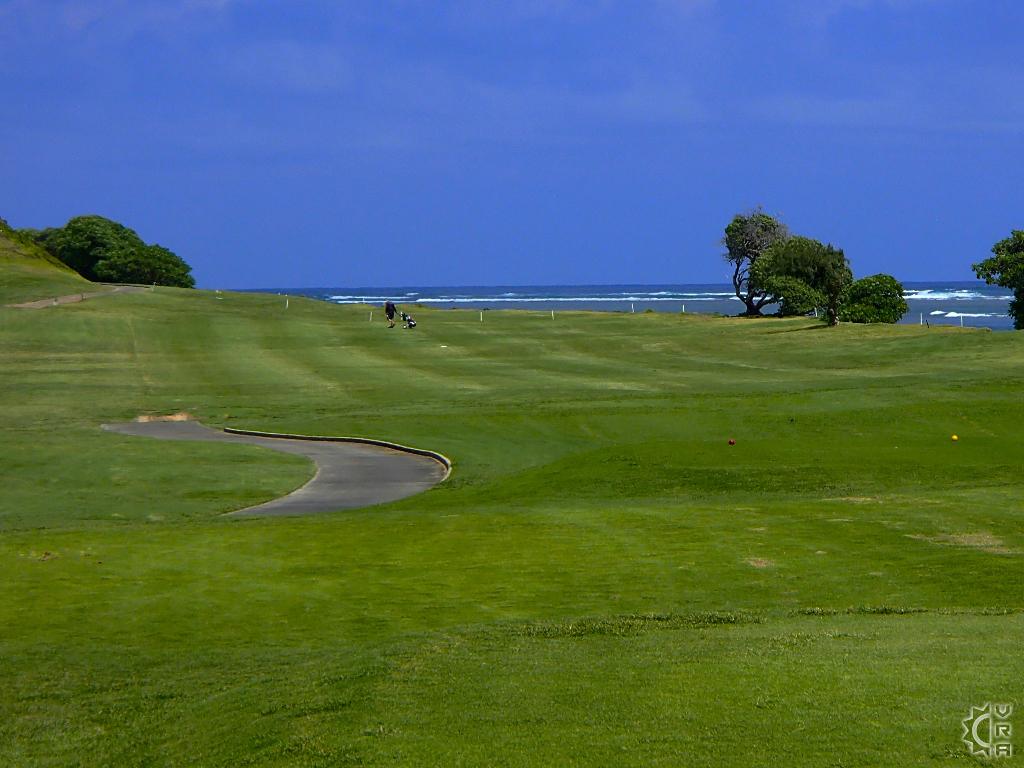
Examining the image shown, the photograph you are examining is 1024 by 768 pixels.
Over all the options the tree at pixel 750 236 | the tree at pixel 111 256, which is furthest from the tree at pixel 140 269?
the tree at pixel 750 236

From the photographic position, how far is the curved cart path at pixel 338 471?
87.4ft

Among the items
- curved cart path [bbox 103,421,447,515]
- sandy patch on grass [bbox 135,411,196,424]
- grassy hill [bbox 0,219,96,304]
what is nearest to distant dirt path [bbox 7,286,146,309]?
grassy hill [bbox 0,219,96,304]

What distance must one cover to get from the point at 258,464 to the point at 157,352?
35293mm

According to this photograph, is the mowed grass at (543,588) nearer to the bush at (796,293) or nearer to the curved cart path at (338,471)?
the curved cart path at (338,471)

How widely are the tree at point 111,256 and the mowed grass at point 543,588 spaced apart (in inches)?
3710

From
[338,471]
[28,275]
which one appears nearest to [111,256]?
[28,275]

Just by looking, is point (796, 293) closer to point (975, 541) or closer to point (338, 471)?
point (338, 471)

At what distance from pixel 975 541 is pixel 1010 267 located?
6195 centimetres

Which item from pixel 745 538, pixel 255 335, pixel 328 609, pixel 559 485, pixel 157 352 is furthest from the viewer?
pixel 255 335

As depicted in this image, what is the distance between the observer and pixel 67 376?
179ft

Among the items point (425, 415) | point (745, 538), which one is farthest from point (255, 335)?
point (745, 538)

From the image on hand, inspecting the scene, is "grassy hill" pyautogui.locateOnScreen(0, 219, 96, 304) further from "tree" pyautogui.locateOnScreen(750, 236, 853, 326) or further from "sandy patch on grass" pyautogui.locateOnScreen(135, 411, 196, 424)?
"tree" pyautogui.locateOnScreen(750, 236, 853, 326)

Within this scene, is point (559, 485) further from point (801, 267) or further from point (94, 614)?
point (801, 267)

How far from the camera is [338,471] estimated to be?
3089 cm
